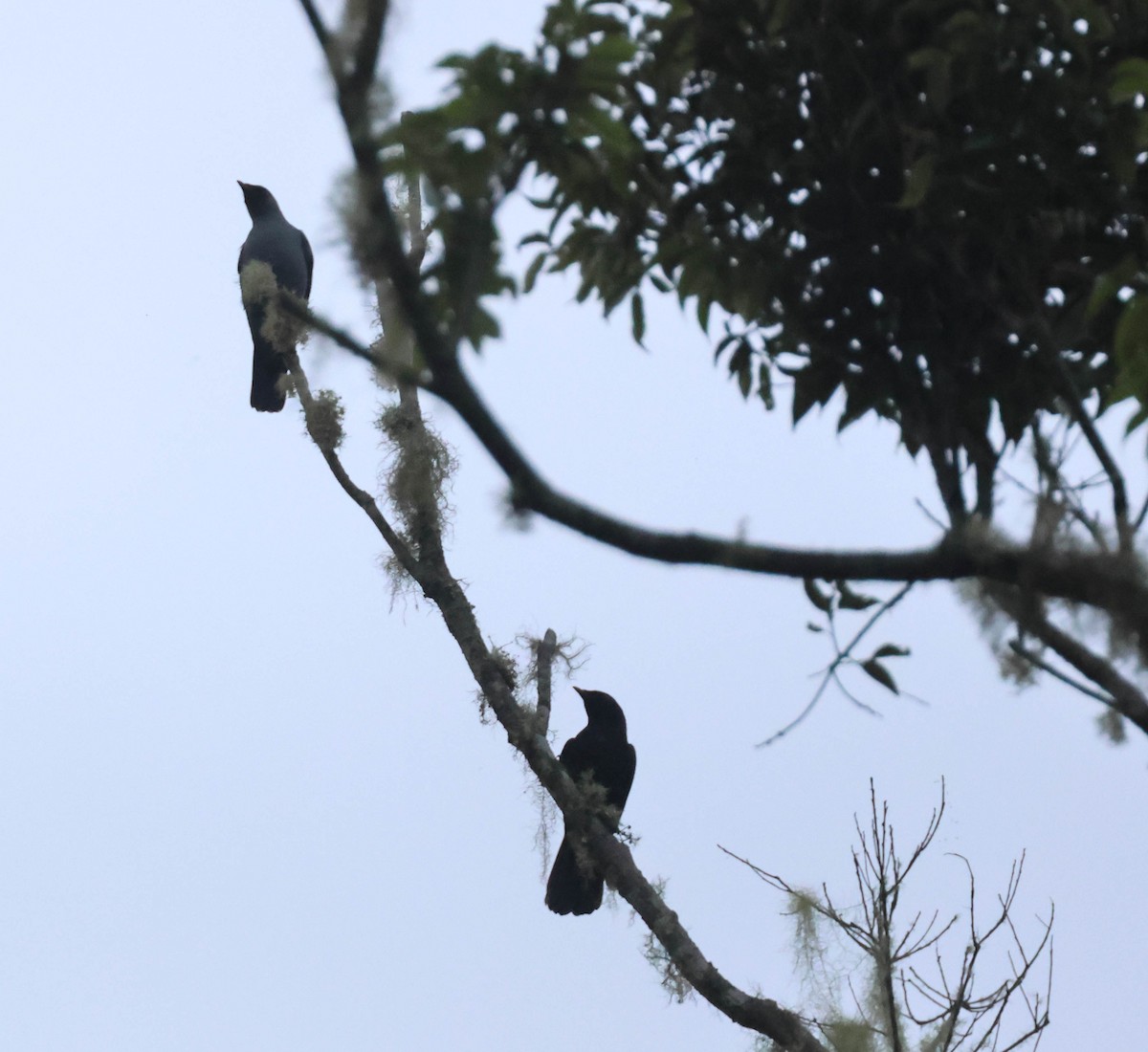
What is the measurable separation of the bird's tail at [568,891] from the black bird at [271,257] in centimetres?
244

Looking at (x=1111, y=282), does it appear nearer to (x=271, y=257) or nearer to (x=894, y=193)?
(x=894, y=193)

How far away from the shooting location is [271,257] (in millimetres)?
6871

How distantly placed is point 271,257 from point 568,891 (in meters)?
3.58

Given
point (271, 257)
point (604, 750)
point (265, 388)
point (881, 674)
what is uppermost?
point (271, 257)

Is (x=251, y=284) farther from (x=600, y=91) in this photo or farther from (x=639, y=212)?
(x=600, y=91)

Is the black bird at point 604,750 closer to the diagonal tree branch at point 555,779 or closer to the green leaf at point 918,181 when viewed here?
the diagonal tree branch at point 555,779

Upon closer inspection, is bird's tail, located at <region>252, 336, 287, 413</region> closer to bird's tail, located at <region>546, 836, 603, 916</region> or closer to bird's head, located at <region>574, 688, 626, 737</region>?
bird's head, located at <region>574, 688, 626, 737</region>

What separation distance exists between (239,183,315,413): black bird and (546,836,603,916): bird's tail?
8.01ft

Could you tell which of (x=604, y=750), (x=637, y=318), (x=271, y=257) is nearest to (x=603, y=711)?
(x=604, y=750)

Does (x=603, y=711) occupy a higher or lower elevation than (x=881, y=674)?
higher

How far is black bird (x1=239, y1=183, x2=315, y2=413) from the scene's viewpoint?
20.2 feet

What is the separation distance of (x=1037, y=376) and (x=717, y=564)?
0.68 m

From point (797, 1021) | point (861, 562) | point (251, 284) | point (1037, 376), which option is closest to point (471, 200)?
point (861, 562)

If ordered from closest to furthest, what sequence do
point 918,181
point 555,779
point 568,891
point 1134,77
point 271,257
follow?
point 1134,77 → point 918,181 → point 555,779 → point 568,891 → point 271,257
